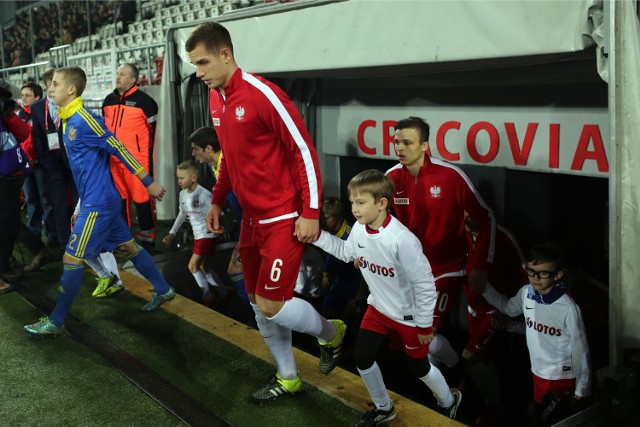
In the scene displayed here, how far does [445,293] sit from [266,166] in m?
1.35

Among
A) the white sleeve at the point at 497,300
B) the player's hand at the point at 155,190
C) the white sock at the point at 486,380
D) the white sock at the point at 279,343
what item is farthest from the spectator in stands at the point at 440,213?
the player's hand at the point at 155,190

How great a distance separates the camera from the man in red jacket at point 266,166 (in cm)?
300

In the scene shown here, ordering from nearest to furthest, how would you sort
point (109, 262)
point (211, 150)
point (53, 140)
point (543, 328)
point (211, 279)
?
1. point (543, 328)
2. point (211, 150)
3. point (109, 262)
4. point (211, 279)
5. point (53, 140)

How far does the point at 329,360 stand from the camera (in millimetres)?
3586

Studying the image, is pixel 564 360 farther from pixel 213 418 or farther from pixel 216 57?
pixel 216 57

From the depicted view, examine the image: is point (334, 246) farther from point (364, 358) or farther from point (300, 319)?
point (364, 358)

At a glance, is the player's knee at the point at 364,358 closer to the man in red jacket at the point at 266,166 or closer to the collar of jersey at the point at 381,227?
the man in red jacket at the point at 266,166

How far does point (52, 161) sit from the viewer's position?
20.8ft

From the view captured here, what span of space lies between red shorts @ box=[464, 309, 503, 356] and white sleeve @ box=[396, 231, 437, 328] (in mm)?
939

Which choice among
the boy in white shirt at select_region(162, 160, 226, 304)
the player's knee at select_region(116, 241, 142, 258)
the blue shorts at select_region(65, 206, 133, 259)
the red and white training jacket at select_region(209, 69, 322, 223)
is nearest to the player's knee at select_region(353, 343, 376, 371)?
the red and white training jacket at select_region(209, 69, 322, 223)

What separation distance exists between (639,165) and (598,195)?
1.25 m

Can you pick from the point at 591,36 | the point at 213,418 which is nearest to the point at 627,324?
the point at 591,36

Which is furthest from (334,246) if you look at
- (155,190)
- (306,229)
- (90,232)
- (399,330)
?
(90,232)

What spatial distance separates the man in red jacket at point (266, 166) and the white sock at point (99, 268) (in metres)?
2.40
